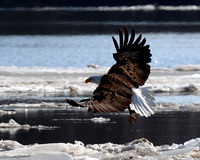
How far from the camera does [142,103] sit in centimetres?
823

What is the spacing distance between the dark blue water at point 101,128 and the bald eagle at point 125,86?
7.53 ft

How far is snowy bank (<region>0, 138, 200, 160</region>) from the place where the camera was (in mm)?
8495

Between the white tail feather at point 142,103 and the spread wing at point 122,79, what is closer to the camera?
the spread wing at point 122,79

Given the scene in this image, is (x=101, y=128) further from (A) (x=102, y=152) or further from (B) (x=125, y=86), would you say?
(B) (x=125, y=86)

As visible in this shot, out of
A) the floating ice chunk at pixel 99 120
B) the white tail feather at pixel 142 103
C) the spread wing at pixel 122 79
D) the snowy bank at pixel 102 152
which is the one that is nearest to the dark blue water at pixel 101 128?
the floating ice chunk at pixel 99 120

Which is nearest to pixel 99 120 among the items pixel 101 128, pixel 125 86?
pixel 101 128

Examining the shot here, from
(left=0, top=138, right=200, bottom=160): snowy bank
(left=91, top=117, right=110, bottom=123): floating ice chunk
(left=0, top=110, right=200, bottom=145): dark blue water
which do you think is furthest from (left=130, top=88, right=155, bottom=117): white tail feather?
(left=91, top=117, right=110, bottom=123): floating ice chunk

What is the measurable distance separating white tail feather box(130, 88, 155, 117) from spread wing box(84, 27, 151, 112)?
0.32 ft

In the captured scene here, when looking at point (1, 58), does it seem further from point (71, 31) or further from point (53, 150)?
point (71, 31)

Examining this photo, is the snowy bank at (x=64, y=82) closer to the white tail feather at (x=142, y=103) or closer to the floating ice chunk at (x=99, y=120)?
the floating ice chunk at (x=99, y=120)

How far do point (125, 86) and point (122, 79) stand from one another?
164mm

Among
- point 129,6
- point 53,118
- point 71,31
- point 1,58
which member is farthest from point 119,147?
point 129,6

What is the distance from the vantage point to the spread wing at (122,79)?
734 cm

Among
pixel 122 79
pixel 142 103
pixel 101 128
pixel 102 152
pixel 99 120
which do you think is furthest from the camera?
pixel 99 120
